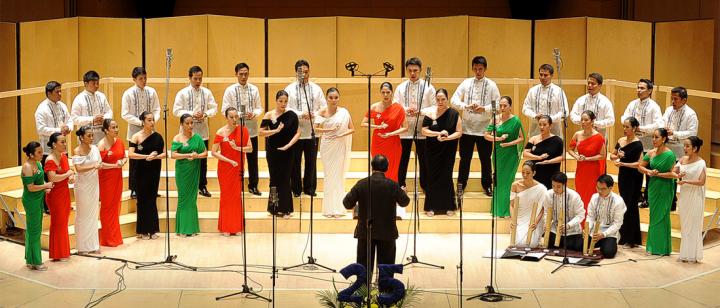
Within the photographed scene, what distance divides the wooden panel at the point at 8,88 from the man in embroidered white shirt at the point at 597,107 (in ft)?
19.2

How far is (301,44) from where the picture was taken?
12617mm

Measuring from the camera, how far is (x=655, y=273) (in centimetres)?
946

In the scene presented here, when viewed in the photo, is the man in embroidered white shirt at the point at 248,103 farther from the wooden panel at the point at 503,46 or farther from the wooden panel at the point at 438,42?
the wooden panel at the point at 503,46

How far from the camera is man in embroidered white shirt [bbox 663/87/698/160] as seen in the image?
34.1 feet

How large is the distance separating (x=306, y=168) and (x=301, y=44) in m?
2.10

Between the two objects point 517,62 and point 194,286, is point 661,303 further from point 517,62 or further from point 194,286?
point 517,62

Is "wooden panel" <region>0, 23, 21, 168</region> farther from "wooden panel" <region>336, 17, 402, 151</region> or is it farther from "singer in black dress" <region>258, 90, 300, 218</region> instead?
"wooden panel" <region>336, 17, 402, 151</region>

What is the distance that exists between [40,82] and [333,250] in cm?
407

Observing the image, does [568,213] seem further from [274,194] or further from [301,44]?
[301,44]

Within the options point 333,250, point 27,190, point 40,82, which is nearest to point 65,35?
point 40,82

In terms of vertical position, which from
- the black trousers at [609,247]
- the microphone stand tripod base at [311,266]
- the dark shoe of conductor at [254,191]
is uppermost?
the dark shoe of conductor at [254,191]

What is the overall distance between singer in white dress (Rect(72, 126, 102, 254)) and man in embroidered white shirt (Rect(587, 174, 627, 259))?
4.33 metres

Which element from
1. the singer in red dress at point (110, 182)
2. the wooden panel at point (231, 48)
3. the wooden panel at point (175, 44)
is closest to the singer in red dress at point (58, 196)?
the singer in red dress at point (110, 182)

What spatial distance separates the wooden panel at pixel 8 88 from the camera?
1197 centimetres
